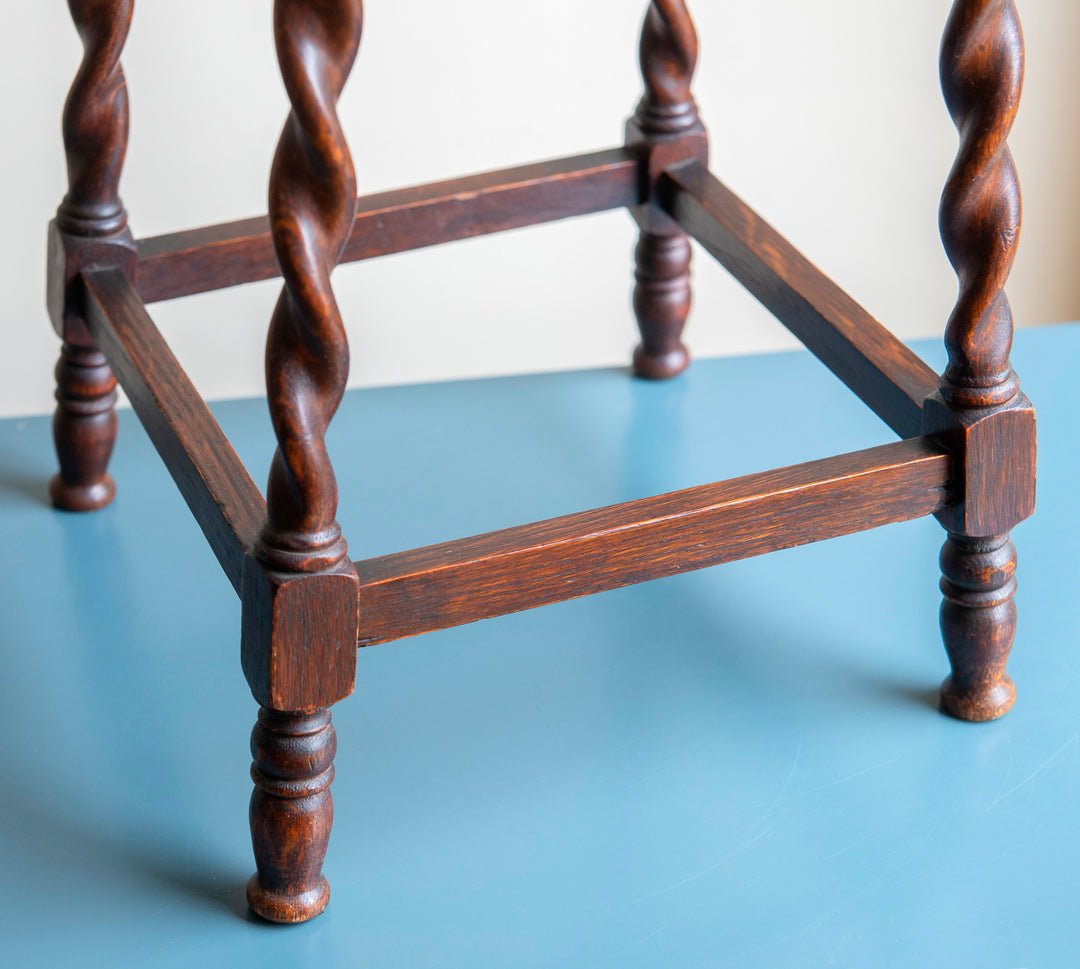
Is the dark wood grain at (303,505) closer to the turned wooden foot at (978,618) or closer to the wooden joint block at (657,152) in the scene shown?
the turned wooden foot at (978,618)

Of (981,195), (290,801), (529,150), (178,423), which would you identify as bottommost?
(529,150)

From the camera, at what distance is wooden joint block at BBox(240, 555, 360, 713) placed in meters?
0.71

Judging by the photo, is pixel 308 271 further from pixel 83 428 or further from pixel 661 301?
pixel 661 301

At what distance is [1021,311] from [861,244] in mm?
269

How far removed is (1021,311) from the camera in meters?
2.14

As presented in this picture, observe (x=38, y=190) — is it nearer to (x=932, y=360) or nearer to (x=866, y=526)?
(x=932, y=360)

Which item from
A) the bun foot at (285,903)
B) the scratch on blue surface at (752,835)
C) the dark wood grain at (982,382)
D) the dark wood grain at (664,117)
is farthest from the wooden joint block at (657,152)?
the bun foot at (285,903)

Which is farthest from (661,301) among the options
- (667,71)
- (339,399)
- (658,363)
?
(339,399)

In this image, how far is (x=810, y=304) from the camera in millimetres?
936

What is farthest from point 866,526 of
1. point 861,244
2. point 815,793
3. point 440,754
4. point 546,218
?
point 861,244

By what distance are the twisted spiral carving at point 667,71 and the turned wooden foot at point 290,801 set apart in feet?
1.82

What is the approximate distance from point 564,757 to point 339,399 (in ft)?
0.95

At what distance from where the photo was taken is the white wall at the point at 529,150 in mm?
1623

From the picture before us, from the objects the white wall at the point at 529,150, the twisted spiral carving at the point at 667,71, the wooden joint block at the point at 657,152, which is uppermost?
the twisted spiral carving at the point at 667,71
